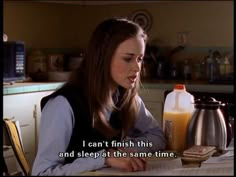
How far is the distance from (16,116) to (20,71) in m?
0.43

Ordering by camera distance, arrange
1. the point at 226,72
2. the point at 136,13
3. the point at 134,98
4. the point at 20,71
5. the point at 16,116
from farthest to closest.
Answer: the point at 136,13, the point at 226,72, the point at 20,71, the point at 16,116, the point at 134,98

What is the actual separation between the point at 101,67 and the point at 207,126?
360mm

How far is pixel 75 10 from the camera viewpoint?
14.9 feet

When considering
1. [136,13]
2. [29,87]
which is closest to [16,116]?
[29,87]

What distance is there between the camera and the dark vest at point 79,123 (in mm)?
1362

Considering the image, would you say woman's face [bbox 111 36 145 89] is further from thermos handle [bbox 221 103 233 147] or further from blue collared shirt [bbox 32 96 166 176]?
thermos handle [bbox 221 103 233 147]

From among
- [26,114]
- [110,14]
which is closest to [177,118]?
[26,114]

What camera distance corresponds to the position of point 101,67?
1.41m

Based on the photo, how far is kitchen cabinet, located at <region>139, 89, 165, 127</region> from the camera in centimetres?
362

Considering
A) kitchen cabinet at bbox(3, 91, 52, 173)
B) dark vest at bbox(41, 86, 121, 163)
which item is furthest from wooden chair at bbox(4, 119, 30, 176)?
kitchen cabinet at bbox(3, 91, 52, 173)

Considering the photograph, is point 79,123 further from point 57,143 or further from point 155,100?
point 155,100

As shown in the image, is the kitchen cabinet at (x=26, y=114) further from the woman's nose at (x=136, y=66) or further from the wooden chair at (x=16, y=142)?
the woman's nose at (x=136, y=66)

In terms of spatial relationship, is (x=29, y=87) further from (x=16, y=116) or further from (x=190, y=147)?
(x=190, y=147)

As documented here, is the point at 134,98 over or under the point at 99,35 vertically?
under
